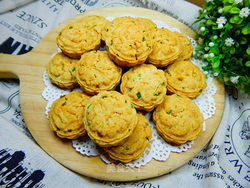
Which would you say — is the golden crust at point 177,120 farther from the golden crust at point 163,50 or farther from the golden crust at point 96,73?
the golden crust at point 96,73

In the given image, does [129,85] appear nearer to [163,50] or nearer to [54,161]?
[163,50]

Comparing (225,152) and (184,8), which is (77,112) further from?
(184,8)

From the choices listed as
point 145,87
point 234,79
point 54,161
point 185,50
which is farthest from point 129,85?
point 234,79

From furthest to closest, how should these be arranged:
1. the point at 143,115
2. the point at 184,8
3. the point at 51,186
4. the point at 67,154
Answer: the point at 184,8 → the point at 143,115 → the point at 67,154 → the point at 51,186

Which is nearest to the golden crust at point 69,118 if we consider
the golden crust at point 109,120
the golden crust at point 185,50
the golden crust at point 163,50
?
the golden crust at point 109,120

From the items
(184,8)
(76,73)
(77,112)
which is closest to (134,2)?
(184,8)

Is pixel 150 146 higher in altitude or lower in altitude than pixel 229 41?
lower

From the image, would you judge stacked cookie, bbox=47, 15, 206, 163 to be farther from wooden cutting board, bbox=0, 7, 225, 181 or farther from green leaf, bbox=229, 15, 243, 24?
green leaf, bbox=229, 15, 243, 24
